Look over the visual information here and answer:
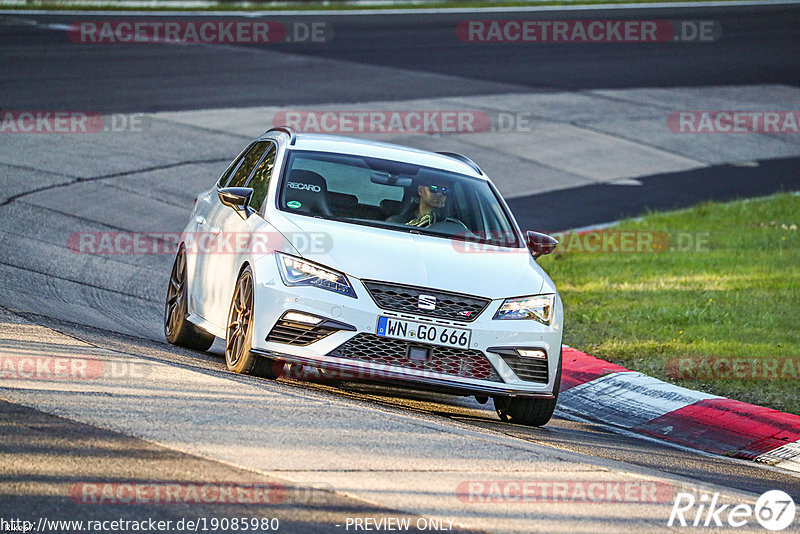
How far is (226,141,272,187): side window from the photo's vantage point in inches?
380

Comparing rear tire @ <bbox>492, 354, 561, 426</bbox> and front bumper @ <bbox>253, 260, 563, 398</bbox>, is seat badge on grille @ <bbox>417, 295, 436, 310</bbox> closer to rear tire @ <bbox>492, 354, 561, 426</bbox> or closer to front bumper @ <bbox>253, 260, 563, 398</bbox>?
front bumper @ <bbox>253, 260, 563, 398</bbox>

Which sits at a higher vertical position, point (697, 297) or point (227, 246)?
point (227, 246)

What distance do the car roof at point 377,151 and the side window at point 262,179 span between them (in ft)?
0.68

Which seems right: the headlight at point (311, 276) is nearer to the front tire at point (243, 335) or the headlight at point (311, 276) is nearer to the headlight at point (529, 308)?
the front tire at point (243, 335)

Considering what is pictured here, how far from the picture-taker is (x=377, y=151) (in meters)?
9.40

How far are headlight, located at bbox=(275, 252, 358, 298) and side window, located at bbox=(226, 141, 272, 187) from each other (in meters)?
2.01

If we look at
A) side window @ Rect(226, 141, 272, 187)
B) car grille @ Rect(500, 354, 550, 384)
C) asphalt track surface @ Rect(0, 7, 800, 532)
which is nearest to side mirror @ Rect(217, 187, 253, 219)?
side window @ Rect(226, 141, 272, 187)

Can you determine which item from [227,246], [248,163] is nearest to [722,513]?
[227,246]

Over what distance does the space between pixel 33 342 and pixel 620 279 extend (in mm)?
7878

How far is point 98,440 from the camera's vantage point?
5.81 meters

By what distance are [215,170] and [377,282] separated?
10397 millimetres

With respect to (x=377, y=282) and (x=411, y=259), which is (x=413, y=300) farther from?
(x=411, y=259)

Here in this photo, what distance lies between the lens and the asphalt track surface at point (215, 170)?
5645 mm

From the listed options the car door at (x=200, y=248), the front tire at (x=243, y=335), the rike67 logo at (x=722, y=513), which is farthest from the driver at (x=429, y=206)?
the rike67 logo at (x=722, y=513)
